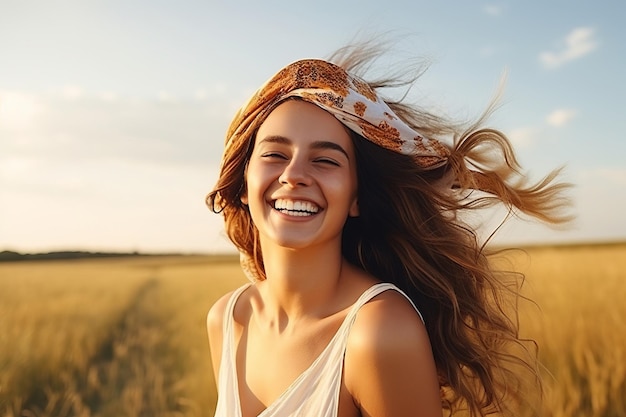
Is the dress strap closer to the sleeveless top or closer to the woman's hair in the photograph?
the sleeveless top

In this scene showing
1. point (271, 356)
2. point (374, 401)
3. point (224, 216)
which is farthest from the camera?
point (224, 216)

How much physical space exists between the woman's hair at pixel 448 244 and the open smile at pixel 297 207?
268 millimetres

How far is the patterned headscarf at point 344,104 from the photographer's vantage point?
232 cm

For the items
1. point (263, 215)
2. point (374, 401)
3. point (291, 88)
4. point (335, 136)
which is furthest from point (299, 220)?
point (374, 401)

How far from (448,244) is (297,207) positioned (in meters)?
0.60

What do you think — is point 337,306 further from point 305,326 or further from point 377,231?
point 377,231

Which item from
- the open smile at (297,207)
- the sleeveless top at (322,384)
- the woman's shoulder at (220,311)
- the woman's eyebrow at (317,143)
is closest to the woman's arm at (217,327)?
the woman's shoulder at (220,311)

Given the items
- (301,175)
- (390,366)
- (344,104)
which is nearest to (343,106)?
(344,104)

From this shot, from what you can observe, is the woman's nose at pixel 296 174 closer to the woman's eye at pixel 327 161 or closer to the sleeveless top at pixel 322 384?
the woman's eye at pixel 327 161

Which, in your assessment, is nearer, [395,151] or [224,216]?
[395,151]

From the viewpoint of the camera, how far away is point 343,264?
8.38ft

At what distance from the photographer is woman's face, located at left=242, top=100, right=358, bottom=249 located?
89.9 inches

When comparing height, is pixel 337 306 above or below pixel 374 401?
above

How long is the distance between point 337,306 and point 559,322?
409 centimetres
